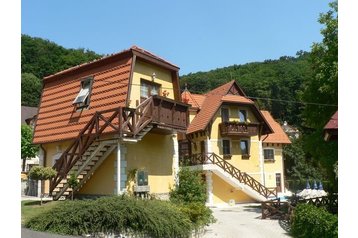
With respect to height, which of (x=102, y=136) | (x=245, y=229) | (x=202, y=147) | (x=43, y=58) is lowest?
(x=245, y=229)

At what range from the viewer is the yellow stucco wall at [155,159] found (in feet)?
55.9

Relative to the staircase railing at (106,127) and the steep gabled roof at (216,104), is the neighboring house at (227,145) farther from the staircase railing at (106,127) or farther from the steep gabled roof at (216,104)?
the staircase railing at (106,127)

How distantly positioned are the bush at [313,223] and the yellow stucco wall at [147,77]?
26.8 ft

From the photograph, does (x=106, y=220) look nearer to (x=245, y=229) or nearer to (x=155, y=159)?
(x=245, y=229)

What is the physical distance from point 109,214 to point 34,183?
11736 millimetres

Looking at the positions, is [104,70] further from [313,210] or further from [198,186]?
[313,210]

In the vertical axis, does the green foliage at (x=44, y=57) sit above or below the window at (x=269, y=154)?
above

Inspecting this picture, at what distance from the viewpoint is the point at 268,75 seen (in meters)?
58.3

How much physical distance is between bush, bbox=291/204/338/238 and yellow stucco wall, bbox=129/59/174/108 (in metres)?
8.17

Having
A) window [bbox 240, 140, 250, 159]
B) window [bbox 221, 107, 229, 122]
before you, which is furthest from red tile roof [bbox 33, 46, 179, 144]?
window [bbox 240, 140, 250, 159]

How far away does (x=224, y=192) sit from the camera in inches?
1046

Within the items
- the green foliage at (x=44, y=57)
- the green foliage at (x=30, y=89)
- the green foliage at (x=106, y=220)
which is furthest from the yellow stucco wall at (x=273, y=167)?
the green foliage at (x=30, y=89)

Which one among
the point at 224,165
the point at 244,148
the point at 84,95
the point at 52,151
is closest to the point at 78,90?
the point at 84,95

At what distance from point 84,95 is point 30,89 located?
4354 centimetres
